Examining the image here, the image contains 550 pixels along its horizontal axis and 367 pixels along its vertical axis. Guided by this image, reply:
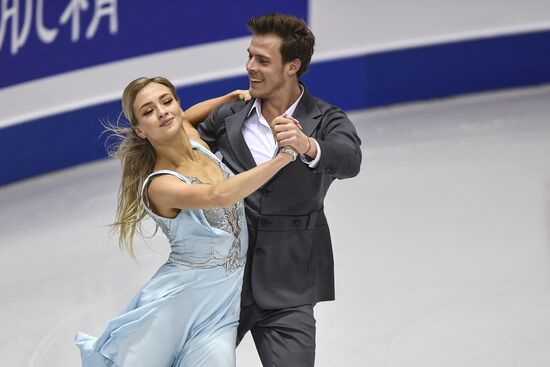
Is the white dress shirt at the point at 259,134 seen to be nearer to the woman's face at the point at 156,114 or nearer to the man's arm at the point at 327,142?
the man's arm at the point at 327,142

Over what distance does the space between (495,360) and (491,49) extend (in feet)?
14.1

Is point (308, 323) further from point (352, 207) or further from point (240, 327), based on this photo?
point (352, 207)

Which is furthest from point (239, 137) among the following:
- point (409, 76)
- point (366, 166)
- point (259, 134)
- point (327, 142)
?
point (409, 76)

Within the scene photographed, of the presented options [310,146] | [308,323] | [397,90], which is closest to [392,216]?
[397,90]

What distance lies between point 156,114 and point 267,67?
385 mm

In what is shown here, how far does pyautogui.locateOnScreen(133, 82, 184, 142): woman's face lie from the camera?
312cm

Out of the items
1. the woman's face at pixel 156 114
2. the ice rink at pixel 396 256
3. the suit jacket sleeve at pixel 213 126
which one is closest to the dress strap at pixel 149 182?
the woman's face at pixel 156 114

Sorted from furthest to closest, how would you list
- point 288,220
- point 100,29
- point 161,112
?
point 100,29
point 288,220
point 161,112

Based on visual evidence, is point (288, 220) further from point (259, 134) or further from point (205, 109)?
point (205, 109)

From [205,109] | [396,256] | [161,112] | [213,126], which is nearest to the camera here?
[161,112]

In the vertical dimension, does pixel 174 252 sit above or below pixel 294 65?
below

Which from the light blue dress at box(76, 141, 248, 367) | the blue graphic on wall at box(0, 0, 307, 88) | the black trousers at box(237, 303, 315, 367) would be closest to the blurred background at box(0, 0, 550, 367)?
Answer: the blue graphic on wall at box(0, 0, 307, 88)

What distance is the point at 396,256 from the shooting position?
18.4 feet

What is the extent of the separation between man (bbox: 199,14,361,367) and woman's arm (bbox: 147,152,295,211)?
10.9 inches
